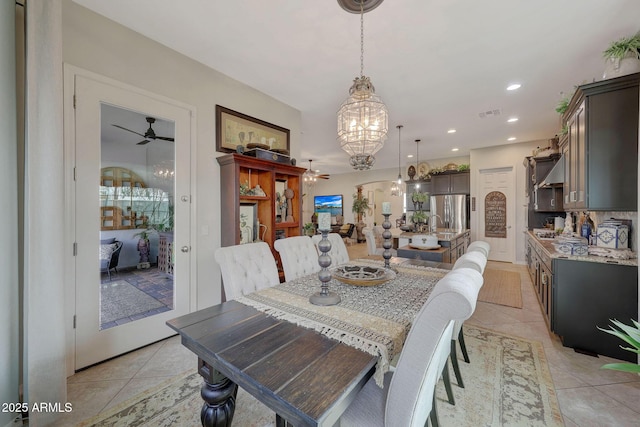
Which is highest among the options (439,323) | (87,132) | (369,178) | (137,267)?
(369,178)

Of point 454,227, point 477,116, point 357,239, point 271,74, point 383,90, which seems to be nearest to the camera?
point 271,74

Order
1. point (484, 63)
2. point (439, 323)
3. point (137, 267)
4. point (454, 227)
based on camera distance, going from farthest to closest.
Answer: point (454, 227)
point (484, 63)
point (137, 267)
point (439, 323)

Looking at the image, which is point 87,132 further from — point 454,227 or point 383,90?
point 454,227

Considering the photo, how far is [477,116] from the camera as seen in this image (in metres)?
4.16

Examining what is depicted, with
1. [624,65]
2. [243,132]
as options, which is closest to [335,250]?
[243,132]

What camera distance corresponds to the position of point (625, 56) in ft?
7.00

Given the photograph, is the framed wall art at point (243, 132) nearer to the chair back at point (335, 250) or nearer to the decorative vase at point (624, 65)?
the chair back at point (335, 250)

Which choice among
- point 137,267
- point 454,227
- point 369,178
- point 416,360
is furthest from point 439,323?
point 369,178

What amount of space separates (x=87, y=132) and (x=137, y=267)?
4.03 ft

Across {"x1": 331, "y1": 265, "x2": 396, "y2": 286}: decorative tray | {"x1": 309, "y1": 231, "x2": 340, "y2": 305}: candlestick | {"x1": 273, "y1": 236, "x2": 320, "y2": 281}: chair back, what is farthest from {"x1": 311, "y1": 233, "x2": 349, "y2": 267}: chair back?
{"x1": 309, "y1": 231, "x2": 340, "y2": 305}: candlestick

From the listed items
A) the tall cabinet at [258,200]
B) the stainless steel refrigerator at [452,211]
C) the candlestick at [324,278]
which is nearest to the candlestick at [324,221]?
the candlestick at [324,278]

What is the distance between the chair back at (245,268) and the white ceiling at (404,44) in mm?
1878

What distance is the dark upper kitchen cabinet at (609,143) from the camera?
211 centimetres

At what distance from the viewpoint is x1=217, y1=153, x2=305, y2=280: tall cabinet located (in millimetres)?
2770
